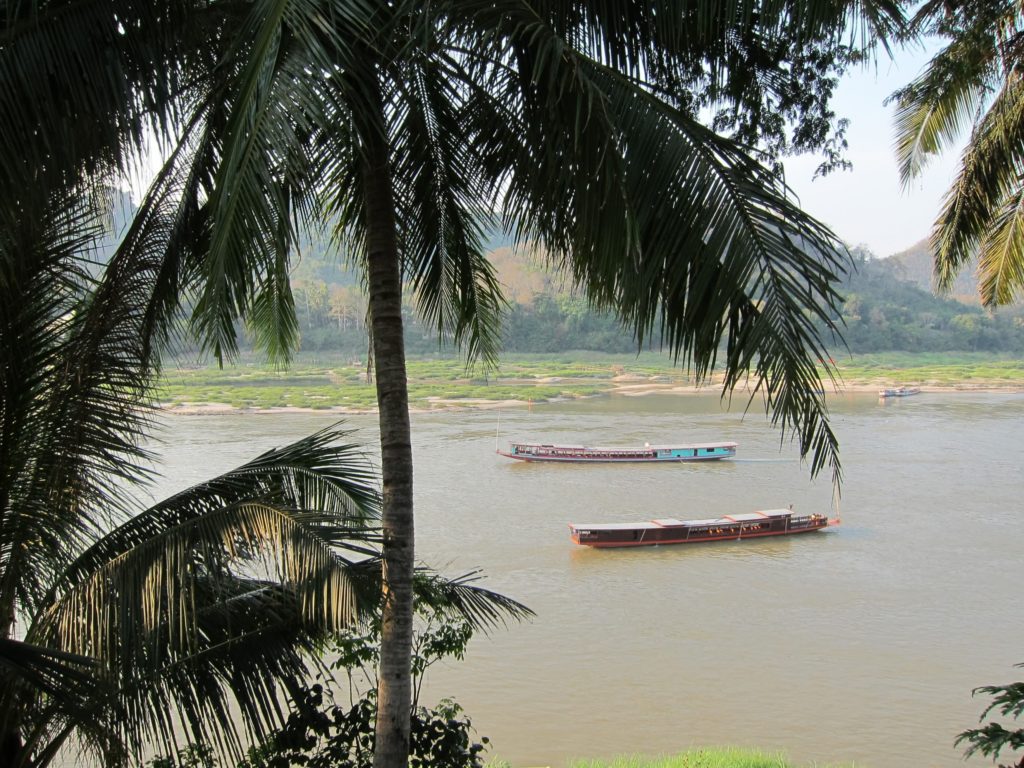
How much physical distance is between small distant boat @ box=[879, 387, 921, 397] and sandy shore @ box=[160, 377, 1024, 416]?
0.82 meters

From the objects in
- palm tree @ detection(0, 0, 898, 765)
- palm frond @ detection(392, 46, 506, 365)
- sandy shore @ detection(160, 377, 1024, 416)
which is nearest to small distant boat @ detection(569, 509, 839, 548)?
sandy shore @ detection(160, 377, 1024, 416)

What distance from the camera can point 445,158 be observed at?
158 inches

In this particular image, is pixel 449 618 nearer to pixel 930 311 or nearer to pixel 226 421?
pixel 226 421

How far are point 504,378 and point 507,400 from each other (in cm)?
440

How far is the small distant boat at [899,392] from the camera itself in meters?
36.7

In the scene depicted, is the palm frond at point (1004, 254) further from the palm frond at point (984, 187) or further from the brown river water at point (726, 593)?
the brown river water at point (726, 593)

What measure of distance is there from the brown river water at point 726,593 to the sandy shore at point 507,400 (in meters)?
0.81

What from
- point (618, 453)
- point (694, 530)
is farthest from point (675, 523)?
point (618, 453)

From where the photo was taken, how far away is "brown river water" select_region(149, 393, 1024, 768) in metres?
9.83

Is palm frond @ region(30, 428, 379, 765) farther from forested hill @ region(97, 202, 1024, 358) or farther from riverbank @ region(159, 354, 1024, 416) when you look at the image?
riverbank @ region(159, 354, 1024, 416)

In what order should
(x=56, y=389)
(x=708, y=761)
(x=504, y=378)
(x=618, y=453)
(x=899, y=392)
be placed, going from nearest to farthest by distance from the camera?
1. (x=56, y=389)
2. (x=708, y=761)
3. (x=618, y=453)
4. (x=899, y=392)
5. (x=504, y=378)

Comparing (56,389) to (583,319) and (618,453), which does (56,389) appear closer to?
(618,453)

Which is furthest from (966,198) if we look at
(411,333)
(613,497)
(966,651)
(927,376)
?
(927,376)

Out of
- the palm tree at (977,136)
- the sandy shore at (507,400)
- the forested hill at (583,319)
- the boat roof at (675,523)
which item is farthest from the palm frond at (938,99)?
the forested hill at (583,319)
